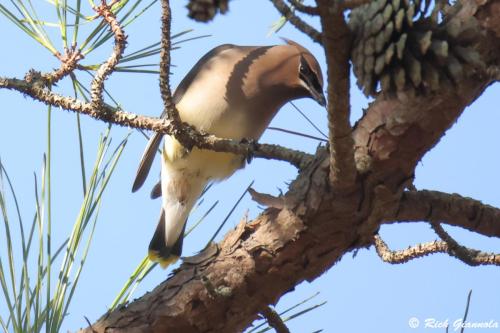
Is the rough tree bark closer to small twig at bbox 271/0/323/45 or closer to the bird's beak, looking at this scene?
small twig at bbox 271/0/323/45

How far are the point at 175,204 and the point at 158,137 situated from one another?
1.19 feet

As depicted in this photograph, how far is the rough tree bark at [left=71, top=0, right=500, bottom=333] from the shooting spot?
1.75 meters

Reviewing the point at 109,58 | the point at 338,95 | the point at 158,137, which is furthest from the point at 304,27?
the point at 158,137

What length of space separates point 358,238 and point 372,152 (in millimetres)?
249

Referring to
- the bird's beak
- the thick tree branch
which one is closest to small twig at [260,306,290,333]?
the thick tree branch

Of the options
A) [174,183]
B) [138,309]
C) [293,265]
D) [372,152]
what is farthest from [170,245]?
[372,152]

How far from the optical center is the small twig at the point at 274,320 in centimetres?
223

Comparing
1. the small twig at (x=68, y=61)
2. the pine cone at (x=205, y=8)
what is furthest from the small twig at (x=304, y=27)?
the small twig at (x=68, y=61)

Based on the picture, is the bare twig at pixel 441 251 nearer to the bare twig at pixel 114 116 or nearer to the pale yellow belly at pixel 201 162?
the bare twig at pixel 114 116

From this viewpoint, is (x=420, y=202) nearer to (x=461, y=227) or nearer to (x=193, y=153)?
(x=461, y=227)

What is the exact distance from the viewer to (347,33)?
1472mm

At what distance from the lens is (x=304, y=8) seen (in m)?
1.32

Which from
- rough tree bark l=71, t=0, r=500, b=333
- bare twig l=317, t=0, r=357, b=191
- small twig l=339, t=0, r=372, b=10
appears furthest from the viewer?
rough tree bark l=71, t=0, r=500, b=333

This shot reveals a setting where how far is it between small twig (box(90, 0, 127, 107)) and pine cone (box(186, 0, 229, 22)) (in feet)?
3.51
